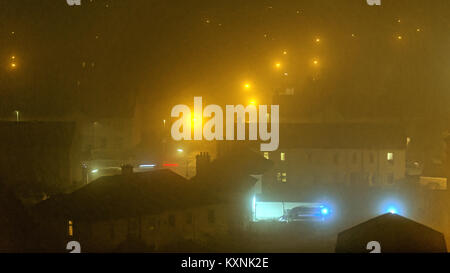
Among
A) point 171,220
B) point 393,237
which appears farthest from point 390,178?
point 393,237

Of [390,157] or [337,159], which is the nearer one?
[390,157]

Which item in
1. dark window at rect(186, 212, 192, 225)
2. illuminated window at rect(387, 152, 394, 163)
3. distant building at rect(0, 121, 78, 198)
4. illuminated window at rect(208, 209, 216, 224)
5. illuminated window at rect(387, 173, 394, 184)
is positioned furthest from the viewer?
illuminated window at rect(387, 152, 394, 163)

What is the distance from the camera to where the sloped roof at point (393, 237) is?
5066mm

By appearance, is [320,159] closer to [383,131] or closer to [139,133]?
[383,131]

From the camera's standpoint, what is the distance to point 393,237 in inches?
211

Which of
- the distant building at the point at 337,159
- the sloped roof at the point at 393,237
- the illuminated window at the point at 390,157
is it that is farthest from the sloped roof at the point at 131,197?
the illuminated window at the point at 390,157

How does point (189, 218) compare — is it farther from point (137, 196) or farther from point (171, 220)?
point (137, 196)

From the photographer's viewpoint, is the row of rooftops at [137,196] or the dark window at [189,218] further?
the dark window at [189,218]

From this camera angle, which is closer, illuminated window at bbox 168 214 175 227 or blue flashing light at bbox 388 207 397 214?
illuminated window at bbox 168 214 175 227

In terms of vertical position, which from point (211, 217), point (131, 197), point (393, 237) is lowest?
point (211, 217)

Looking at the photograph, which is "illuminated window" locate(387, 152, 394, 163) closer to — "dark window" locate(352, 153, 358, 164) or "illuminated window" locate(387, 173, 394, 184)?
"illuminated window" locate(387, 173, 394, 184)

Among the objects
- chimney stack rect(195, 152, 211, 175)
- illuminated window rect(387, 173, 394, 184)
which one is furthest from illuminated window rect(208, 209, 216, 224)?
illuminated window rect(387, 173, 394, 184)

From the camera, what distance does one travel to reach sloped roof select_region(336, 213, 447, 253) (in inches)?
199

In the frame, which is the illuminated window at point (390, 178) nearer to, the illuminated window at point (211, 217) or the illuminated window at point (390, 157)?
the illuminated window at point (390, 157)
